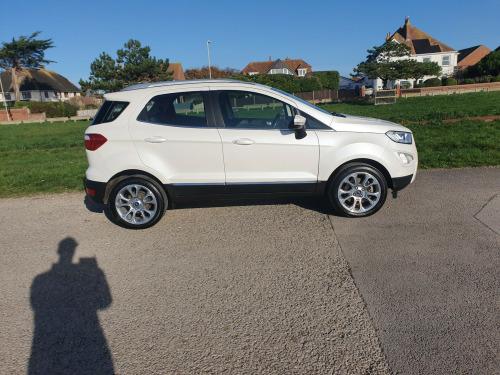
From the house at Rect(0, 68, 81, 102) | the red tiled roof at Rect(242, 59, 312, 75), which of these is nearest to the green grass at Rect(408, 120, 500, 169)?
the red tiled roof at Rect(242, 59, 312, 75)

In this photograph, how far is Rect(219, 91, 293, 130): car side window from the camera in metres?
4.96

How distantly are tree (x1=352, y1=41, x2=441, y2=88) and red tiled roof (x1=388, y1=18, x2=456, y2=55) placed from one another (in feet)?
70.8

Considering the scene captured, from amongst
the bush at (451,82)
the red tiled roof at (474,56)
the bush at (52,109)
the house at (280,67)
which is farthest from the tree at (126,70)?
the red tiled roof at (474,56)

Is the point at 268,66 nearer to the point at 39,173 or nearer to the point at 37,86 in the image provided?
the point at 37,86

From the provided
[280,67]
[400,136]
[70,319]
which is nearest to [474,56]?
[280,67]

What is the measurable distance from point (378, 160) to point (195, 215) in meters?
2.63

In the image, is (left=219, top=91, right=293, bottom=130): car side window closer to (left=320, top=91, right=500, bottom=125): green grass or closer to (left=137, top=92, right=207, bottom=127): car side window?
(left=137, top=92, right=207, bottom=127): car side window

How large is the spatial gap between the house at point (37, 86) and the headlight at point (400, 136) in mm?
78853

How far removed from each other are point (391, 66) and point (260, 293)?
40130mm

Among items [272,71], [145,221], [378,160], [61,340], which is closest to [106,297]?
[61,340]

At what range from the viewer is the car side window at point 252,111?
4961 millimetres

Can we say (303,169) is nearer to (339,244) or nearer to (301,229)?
(301,229)

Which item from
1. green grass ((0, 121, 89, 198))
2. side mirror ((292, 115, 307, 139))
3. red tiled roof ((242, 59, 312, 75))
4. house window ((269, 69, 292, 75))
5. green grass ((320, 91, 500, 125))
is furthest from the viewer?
red tiled roof ((242, 59, 312, 75))

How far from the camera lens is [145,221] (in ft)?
16.2
